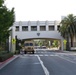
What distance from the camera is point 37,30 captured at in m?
96.5

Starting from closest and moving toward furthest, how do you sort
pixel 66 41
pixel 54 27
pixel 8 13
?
pixel 8 13 < pixel 66 41 < pixel 54 27

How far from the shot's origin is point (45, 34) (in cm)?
9556

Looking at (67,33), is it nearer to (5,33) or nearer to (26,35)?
(26,35)

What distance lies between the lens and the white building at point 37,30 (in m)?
95.5

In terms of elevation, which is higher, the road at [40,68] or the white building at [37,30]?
the white building at [37,30]

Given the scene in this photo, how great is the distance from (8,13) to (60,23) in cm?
6747

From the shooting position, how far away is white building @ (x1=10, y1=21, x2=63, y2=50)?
95.5 meters

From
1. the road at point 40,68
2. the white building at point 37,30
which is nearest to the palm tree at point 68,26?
the white building at point 37,30

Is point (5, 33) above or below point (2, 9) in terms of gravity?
below

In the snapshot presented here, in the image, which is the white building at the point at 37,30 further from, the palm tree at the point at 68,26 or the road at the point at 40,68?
the road at the point at 40,68

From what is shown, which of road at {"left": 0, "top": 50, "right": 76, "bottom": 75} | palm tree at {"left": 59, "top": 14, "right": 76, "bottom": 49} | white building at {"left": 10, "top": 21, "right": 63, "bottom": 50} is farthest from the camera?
white building at {"left": 10, "top": 21, "right": 63, "bottom": 50}

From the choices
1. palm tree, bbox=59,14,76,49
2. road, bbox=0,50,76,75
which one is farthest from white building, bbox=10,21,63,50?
road, bbox=0,50,76,75

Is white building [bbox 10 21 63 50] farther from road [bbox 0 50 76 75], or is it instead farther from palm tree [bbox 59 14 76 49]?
road [bbox 0 50 76 75]

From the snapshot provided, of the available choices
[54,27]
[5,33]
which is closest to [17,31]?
[54,27]
